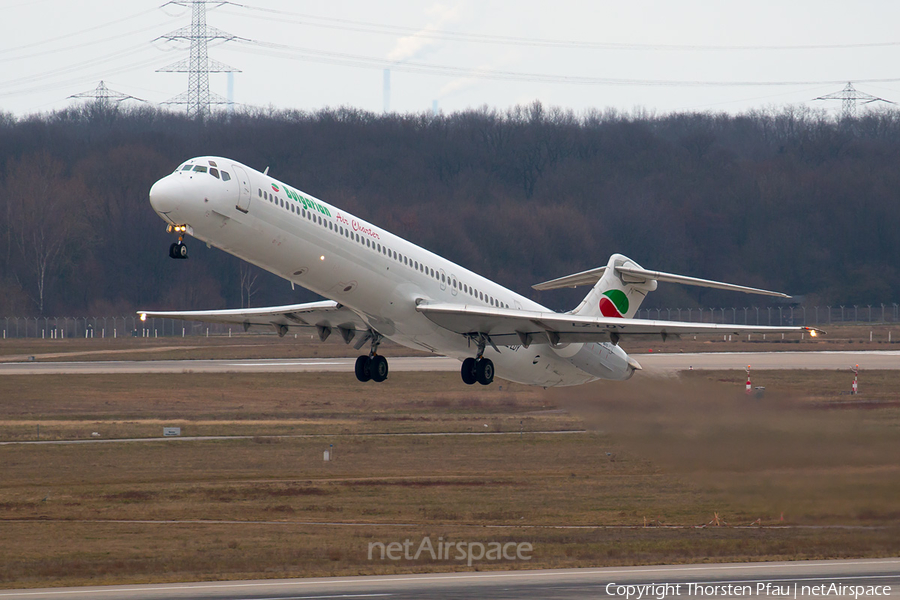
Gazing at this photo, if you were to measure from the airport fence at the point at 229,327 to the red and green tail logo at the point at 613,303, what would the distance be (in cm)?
5627

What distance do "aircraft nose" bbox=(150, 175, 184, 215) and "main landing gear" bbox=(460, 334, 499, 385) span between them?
12.0m

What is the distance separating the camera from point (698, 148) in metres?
Answer: 149

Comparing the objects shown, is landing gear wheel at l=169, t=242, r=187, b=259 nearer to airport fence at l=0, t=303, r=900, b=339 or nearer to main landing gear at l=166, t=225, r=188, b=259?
main landing gear at l=166, t=225, r=188, b=259

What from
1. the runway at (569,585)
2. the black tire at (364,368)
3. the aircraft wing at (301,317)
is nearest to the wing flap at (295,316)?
the aircraft wing at (301,317)

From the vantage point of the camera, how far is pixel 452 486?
149 feet

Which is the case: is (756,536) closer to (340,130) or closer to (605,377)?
(605,377)

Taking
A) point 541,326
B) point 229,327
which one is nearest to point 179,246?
point 541,326

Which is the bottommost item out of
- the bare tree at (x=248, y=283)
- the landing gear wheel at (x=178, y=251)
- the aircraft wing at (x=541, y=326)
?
the aircraft wing at (x=541, y=326)

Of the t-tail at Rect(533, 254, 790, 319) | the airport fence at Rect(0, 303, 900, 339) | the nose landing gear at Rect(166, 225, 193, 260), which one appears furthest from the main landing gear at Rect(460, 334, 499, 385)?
the airport fence at Rect(0, 303, 900, 339)

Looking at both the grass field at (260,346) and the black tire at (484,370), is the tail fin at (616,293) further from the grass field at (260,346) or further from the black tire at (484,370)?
the grass field at (260,346)

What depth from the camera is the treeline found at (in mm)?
114125

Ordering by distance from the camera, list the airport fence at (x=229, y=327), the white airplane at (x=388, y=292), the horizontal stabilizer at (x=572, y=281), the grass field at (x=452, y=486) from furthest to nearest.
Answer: the airport fence at (x=229, y=327), the horizontal stabilizer at (x=572, y=281), the grass field at (x=452, y=486), the white airplane at (x=388, y=292)

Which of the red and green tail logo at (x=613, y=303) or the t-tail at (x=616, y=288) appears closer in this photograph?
the t-tail at (x=616, y=288)

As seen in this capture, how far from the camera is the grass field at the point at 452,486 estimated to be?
35.1 metres
